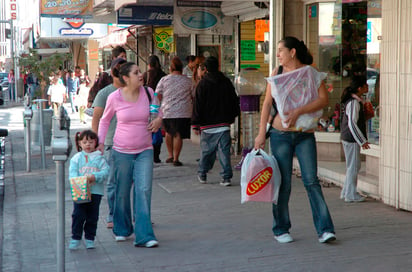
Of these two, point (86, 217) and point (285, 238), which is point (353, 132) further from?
point (86, 217)

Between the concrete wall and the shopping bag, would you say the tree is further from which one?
A: the shopping bag

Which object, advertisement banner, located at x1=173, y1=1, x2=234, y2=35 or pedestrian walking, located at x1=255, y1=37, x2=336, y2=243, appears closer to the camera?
pedestrian walking, located at x1=255, y1=37, x2=336, y2=243

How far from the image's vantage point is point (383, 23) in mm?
7406

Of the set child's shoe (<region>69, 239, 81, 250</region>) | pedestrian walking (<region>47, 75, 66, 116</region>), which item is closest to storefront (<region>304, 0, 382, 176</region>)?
child's shoe (<region>69, 239, 81, 250</region>)

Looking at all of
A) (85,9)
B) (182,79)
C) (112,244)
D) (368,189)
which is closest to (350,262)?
(112,244)

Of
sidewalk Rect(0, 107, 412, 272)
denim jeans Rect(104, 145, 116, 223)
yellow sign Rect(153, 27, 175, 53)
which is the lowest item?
sidewalk Rect(0, 107, 412, 272)

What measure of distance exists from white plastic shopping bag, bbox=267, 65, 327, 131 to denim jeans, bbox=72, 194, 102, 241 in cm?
189

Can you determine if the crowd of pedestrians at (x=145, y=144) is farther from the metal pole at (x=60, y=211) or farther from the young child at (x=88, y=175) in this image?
the metal pole at (x=60, y=211)

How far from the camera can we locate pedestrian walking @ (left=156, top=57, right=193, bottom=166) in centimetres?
1085

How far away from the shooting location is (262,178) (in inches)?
230

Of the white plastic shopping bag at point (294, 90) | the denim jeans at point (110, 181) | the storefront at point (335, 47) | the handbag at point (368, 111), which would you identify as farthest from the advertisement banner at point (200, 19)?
the white plastic shopping bag at point (294, 90)

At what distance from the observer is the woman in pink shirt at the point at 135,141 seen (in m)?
6.01

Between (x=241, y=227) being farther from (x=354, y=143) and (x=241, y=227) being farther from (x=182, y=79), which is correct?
(x=182, y=79)

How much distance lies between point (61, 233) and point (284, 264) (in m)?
1.83
